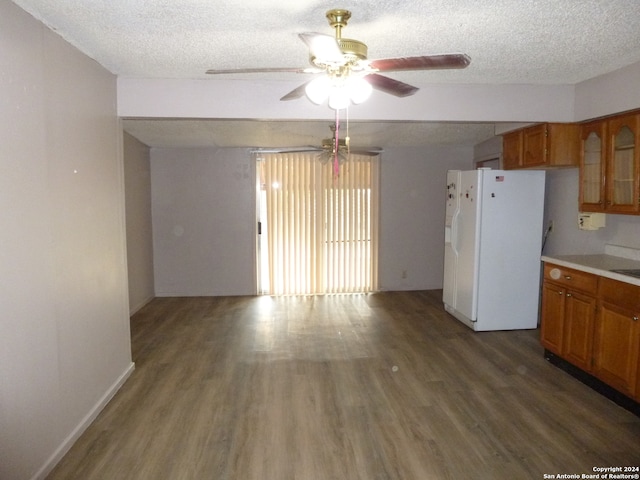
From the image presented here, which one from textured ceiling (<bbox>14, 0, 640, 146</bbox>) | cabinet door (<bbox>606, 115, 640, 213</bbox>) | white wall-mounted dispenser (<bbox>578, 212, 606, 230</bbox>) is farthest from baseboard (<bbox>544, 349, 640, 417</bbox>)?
textured ceiling (<bbox>14, 0, 640, 146</bbox>)

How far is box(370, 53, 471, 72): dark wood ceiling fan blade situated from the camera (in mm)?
1812

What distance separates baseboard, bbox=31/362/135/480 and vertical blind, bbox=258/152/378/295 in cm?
313

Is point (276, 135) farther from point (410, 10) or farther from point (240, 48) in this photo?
point (410, 10)

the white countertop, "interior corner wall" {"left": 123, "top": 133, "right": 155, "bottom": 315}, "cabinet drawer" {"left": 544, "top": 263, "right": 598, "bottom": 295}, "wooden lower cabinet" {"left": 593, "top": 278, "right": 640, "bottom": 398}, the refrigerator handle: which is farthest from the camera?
"interior corner wall" {"left": 123, "top": 133, "right": 155, "bottom": 315}

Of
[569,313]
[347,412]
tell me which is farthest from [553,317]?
[347,412]

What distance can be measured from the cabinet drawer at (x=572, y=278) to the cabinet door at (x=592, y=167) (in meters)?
0.57

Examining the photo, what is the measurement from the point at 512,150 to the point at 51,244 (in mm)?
4106

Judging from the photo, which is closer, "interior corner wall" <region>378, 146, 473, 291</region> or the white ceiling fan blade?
the white ceiling fan blade

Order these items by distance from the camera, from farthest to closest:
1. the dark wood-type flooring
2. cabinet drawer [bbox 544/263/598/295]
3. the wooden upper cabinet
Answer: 1. the wooden upper cabinet
2. cabinet drawer [bbox 544/263/598/295]
3. the dark wood-type flooring

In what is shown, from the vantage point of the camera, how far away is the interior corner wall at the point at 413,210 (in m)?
6.50

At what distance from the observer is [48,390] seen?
2.27 metres

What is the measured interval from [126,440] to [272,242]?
3.92 meters

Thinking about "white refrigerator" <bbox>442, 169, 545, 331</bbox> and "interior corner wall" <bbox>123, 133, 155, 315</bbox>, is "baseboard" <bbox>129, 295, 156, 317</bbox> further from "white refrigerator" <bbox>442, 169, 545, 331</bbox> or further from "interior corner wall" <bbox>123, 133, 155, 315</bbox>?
"white refrigerator" <bbox>442, 169, 545, 331</bbox>

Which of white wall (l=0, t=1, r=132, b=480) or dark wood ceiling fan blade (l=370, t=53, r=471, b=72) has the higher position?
dark wood ceiling fan blade (l=370, t=53, r=471, b=72)
